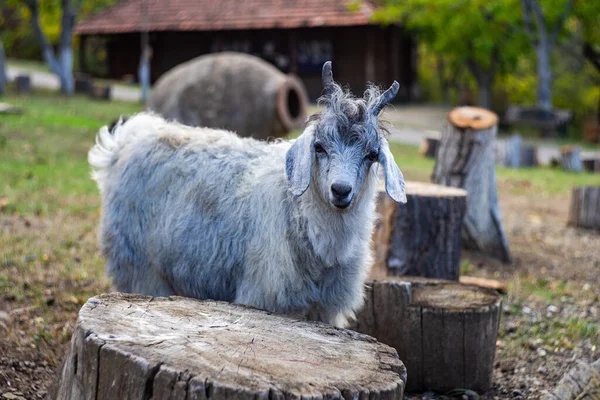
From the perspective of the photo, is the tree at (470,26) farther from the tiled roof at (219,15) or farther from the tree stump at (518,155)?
the tree stump at (518,155)

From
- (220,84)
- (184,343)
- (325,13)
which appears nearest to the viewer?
(184,343)

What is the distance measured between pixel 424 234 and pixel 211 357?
331cm

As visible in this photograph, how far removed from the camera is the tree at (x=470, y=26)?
2245 centimetres

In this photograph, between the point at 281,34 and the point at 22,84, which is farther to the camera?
the point at 281,34

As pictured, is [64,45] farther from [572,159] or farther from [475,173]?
[475,173]

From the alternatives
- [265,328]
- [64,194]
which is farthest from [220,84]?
[265,328]

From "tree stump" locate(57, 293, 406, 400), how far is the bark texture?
406 inches

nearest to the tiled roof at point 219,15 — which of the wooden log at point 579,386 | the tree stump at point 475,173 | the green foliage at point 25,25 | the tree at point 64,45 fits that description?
the green foliage at point 25,25

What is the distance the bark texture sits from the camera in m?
13.4

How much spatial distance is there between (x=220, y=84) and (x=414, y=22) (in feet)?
39.4

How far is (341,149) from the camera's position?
11.9 ft

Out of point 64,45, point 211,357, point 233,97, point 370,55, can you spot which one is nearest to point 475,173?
point 211,357

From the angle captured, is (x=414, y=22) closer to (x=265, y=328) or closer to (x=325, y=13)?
(x=325, y=13)

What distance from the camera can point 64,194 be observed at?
8930 millimetres
